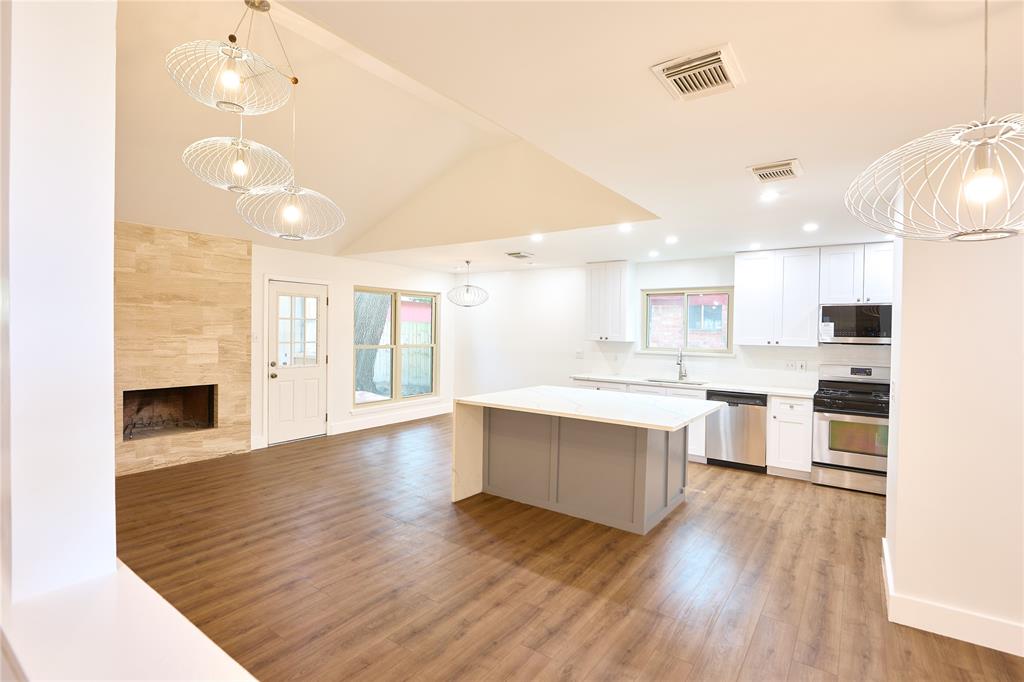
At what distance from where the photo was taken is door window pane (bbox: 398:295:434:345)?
314 inches

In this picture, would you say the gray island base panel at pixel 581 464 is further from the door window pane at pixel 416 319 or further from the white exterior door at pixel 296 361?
the door window pane at pixel 416 319

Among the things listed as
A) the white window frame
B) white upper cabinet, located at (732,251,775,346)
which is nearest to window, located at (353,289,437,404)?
the white window frame

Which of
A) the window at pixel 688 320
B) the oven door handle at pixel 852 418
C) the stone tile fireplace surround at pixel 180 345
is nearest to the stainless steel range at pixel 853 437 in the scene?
the oven door handle at pixel 852 418

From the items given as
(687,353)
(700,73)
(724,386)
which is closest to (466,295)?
(687,353)

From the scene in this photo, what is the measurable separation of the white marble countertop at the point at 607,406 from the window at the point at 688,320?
2185 mm

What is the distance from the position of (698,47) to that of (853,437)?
4.30 m

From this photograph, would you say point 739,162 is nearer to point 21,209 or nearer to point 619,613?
point 619,613

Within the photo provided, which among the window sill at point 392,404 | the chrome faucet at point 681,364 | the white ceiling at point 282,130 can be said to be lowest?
the window sill at point 392,404

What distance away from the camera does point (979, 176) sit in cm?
120

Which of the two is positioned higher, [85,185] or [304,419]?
[85,185]

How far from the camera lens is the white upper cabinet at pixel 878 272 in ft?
15.6

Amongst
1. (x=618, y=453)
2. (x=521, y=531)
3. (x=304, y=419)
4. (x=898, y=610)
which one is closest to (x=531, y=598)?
(x=521, y=531)

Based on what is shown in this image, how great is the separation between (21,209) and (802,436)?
563 cm

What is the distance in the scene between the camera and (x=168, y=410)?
5.63 m
